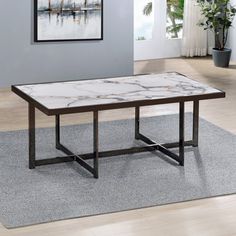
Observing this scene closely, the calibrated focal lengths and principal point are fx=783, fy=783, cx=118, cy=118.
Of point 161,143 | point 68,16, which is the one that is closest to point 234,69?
point 68,16

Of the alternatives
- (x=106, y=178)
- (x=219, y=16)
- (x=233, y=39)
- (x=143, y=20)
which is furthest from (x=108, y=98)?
(x=233, y=39)

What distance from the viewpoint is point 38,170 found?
18.8 ft

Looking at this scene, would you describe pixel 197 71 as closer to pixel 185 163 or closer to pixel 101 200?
pixel 185 163

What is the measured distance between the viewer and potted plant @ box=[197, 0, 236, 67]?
959 centimetres

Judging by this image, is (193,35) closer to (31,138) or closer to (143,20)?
(143,20)

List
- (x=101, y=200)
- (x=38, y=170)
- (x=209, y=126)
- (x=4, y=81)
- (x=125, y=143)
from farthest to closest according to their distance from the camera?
(x=4, y=81) → (x=209, y=126) → (x=125, y=143) → (x=38, y=170) → (x=101, y=200)

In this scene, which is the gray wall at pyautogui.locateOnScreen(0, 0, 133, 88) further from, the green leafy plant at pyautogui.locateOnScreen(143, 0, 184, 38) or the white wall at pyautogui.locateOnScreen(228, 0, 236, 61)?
the white wall at pyautogui.locateOnScreen(228, 0, 236, 61)

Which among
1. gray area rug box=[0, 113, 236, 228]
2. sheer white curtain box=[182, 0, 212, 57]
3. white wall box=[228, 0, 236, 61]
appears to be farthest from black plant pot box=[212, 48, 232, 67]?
gray area rug box=[0, 113, 236, 228]

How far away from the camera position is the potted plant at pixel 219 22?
9586mm

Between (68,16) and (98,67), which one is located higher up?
(68,16)

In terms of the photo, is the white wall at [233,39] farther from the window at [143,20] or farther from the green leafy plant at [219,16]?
the window at [143,20]

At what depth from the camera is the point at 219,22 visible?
31.6 feet

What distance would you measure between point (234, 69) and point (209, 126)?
2789 millimetres

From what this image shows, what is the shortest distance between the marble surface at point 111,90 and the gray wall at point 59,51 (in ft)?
7.24
